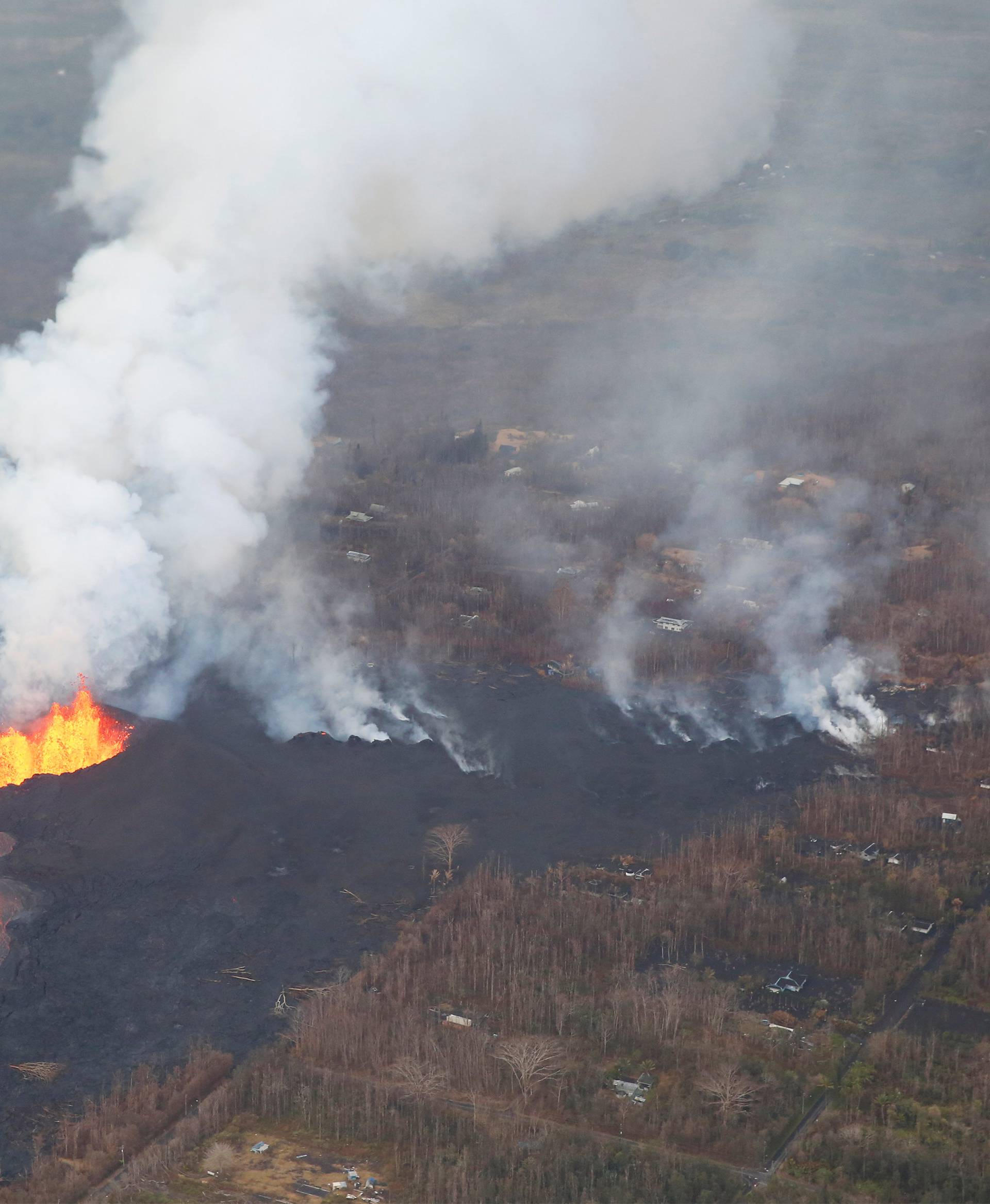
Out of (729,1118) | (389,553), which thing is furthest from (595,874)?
(389,553)

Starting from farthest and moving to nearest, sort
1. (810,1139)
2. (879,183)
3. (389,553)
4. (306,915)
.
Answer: (879,183), (389,553), (306,915), (810,1139)

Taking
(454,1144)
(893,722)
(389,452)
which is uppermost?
(389,452)

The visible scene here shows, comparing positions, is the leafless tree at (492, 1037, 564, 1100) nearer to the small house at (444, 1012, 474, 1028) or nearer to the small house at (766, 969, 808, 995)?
the small house at (444, 1012, 474, 1028)

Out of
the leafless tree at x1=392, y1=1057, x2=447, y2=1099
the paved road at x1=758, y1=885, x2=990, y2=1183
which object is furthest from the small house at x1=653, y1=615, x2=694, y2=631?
the leafless tree at x1=392, y1=1057, x2=447, y2=1099

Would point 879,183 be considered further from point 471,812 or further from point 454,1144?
point 454,1144

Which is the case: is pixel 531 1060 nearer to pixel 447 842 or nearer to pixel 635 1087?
pixel 635 1087

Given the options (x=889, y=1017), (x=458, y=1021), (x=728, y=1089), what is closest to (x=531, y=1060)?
(x=458, y=1021)

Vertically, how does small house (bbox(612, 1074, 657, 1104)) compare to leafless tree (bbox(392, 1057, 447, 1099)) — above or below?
above
